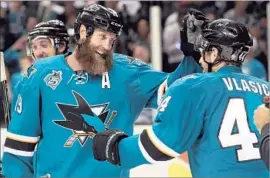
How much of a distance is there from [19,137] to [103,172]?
33 centimetres

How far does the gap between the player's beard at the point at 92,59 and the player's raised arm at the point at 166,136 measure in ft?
1.66

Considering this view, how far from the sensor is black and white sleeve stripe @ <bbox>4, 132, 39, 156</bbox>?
2326 millimetres

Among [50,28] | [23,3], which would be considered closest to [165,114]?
[50,28]

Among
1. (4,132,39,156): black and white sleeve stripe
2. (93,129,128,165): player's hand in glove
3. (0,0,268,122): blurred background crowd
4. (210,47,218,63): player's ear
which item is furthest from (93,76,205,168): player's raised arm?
(0,0,268,122): blurred background crowd

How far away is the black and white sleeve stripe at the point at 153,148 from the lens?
1773mm

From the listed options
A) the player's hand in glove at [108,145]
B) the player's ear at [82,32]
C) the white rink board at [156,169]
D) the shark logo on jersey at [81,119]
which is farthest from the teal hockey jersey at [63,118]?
the white rink board at [156,169]

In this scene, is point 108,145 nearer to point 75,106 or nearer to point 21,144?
point 75,106

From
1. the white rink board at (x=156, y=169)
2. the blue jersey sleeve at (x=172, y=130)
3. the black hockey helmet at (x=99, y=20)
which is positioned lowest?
the white rink board at (x=156, y=169)

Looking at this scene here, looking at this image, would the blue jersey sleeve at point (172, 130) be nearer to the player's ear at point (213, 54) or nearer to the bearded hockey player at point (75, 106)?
the player's ear at point (213, 54)

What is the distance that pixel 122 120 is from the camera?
2.34m

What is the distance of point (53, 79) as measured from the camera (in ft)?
7.54

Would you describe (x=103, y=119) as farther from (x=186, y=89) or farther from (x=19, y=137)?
(x=186, y=89)

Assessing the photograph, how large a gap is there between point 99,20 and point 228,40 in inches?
23.7

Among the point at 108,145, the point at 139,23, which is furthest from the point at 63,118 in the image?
the point at 139,23
